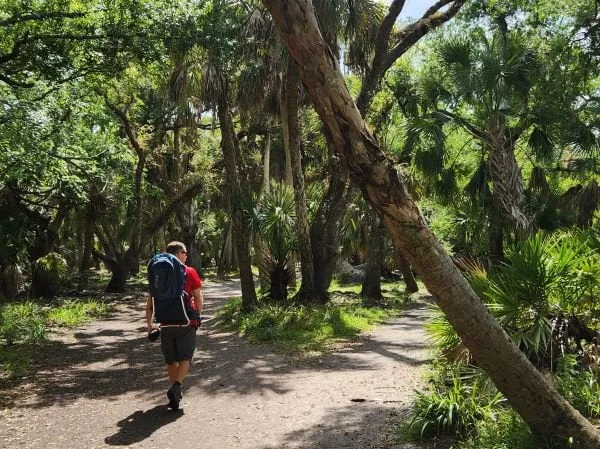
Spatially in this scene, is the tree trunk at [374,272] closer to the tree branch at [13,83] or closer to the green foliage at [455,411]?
the tree branch at [13,83]

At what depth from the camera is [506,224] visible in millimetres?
14984

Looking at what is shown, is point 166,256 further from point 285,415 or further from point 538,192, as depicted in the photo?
point 538,192

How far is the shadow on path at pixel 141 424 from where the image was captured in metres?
5.45

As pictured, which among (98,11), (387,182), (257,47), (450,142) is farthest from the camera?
(450,142)

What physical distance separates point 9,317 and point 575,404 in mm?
11980

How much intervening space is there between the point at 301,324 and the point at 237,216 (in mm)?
3937

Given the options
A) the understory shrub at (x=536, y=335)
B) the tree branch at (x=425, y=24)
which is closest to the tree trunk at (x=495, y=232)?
the tree branch at (x=425, y=24)

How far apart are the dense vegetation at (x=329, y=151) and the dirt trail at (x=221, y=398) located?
31.7 inches

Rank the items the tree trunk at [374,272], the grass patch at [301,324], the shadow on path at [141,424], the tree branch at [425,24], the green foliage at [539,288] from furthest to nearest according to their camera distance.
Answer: the tree trunk at [374,272], the tree branch at [425,24], the grass patch at [301,324], the green foliage at [539,288], the shadow on path at [141,424]

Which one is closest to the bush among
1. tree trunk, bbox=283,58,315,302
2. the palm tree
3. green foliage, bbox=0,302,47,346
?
green foliage, bbox=0,302,47,346

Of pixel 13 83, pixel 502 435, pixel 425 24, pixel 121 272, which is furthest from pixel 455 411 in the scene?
pixel 121 272

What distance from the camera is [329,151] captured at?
15953mm

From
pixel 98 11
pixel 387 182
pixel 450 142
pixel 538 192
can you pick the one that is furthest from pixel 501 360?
pixel 450 142

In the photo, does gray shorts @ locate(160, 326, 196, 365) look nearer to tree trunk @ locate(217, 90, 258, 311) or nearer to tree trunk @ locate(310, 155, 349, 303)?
tree trunk @ locate(217, 90, 258, 311)
